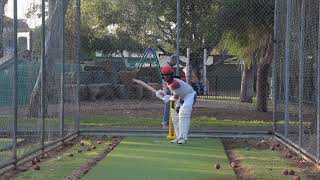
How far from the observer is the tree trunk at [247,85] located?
25.6 meters

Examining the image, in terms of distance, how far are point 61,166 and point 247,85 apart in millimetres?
17616

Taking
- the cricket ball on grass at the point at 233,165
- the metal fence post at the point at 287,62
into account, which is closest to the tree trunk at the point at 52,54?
the cricket ball on grass at the point at 233,165

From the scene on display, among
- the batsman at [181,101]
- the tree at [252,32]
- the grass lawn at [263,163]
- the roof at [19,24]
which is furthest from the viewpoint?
the tree at [252,32]

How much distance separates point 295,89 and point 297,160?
2158 millimetres

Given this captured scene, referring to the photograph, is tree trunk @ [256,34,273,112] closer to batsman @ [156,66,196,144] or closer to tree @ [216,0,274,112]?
tree @ [216,0,274,112]

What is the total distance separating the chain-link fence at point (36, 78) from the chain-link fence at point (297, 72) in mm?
4573

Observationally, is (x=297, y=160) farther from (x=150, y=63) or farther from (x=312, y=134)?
(x=150, y=63)

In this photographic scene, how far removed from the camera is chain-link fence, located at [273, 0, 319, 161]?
10.9 m

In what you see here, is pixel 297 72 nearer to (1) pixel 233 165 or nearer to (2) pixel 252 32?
(1) pixel 233 165

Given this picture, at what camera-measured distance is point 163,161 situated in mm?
10250

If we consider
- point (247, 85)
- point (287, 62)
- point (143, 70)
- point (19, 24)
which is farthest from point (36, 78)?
point (247, 85)

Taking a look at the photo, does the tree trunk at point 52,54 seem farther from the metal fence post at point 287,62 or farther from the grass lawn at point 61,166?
the metal fence post at point 287,62

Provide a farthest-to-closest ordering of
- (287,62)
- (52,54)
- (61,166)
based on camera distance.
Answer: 1. (52,54)
2. (287,62)
3. (61,166)

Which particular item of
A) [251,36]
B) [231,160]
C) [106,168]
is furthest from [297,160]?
[251,36]
